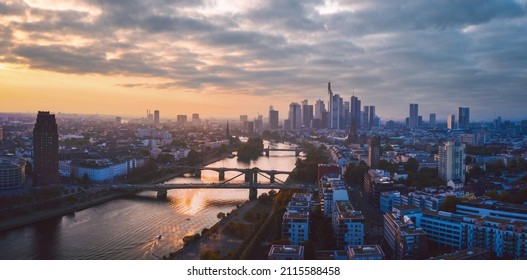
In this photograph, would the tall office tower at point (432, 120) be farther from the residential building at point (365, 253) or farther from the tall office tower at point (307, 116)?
the tall office tower at point (307, 116)

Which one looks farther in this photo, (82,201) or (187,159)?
(187,159)

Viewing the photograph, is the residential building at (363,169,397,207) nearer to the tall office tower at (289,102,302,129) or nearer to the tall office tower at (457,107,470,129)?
the tall office tower at (457,107,470,129)

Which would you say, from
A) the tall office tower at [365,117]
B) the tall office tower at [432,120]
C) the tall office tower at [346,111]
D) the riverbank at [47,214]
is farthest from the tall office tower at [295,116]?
the riverbank at [47,214]

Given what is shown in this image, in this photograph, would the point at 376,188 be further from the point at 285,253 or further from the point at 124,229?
the point at 285,253

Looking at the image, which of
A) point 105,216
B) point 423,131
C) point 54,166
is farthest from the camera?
point 423,131

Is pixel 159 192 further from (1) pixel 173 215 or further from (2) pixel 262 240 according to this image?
(2) pixel 262 240

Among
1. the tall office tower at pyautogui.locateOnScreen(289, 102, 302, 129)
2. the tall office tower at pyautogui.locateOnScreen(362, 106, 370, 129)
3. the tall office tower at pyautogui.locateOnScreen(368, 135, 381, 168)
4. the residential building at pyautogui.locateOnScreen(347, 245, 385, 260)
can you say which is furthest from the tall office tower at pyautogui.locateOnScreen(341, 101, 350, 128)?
the residential building at pyautogui.locateOnScreen(347, 245, 385, 260)
